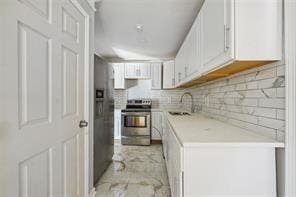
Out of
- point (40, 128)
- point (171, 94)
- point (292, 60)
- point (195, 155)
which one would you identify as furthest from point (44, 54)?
point (171, 94)

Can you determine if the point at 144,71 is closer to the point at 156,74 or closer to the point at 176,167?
the point at 156,74

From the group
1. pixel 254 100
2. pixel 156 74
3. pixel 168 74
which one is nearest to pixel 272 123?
pixel 254 100

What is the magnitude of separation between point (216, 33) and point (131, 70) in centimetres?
390

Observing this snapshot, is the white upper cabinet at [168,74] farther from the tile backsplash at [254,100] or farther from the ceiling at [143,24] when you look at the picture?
the tile backsplash at [254,100]

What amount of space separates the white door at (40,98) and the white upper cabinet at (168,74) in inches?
128

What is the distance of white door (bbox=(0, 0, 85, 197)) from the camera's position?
914 mm

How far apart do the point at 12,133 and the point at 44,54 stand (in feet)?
1.77

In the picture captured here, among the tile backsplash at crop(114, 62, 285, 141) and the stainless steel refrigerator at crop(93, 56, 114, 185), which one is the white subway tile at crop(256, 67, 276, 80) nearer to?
the tile backsplash at crop(114, 62, 285, 141)

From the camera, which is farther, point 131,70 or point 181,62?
point 131,70

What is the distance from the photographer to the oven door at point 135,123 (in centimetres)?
486

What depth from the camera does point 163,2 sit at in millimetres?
2213

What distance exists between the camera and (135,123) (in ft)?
16.0

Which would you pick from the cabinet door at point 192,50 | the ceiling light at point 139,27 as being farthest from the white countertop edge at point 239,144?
the ceiling light at point 139,27

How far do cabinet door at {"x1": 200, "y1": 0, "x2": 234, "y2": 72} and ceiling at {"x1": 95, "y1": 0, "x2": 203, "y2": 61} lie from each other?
635 mm
